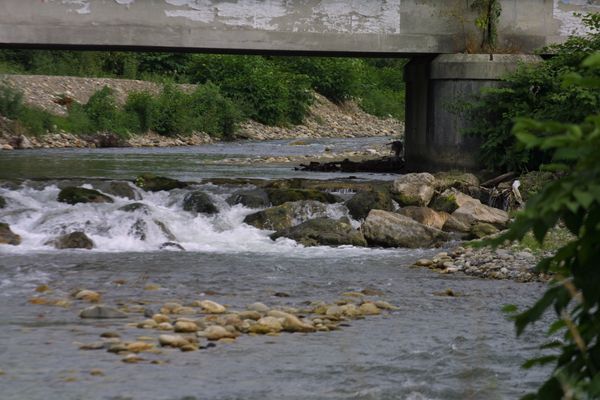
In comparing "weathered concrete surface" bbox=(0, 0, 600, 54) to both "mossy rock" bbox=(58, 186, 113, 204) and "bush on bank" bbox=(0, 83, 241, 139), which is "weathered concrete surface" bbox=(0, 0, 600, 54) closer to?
"mossy rock" bbox=(58, 186, 113, 204)

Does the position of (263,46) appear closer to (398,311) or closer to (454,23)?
(454,23)

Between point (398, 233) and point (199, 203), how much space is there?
3.69 m

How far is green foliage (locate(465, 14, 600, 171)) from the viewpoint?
19.5 m

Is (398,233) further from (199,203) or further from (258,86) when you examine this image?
(258,86)

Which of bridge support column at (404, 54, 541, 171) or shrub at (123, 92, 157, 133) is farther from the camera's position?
shrub at (123, 92, 157, 133)

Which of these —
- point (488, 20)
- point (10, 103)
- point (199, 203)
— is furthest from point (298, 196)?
point (10, 103)

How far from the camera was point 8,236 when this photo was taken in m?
14.9

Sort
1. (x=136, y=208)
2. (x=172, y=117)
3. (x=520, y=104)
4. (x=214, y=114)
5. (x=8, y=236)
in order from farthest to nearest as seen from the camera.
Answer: (x=214, y=114)
(x=172, y=117)
(x=520, y=104)
(x=136, y=208)
(x=8, y=236)

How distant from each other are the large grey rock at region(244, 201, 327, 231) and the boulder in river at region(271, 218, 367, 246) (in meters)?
0.60

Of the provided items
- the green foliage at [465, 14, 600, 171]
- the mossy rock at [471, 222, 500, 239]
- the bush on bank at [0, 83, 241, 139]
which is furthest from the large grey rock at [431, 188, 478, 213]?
the bush on bank at [0, 83, 241, 139]

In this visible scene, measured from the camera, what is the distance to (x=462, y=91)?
20812 millimetres

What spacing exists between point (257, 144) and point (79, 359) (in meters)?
30.3

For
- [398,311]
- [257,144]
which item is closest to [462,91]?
[398,311]

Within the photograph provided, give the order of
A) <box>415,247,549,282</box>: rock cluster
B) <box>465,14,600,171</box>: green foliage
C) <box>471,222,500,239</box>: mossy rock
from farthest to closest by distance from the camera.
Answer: <box>465,14,600,171</box>: green foliage → <box>471,222,500,239</box>: mossy rock → <box>415,247,549,282</box>: rock cluster
